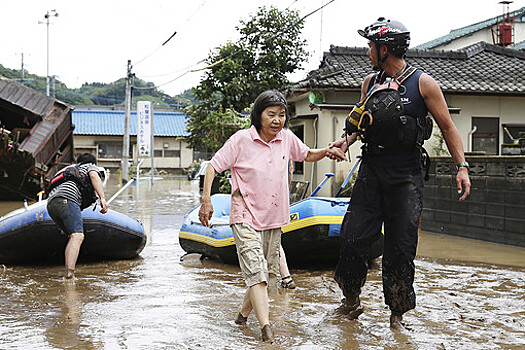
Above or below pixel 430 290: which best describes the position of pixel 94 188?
above

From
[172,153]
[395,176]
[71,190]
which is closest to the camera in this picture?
[395,176]

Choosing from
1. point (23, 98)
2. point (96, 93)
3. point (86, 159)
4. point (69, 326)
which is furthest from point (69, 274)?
point (96, 93)

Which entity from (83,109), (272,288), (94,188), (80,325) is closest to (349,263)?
(272,288)

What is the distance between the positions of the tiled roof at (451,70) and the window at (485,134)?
111cm

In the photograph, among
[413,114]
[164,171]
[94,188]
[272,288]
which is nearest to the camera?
[413,114]

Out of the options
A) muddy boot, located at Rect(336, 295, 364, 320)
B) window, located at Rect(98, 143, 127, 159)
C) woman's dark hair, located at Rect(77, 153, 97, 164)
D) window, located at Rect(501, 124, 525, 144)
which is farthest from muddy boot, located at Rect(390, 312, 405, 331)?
window, located at Rect(98, 143, 127, 159)

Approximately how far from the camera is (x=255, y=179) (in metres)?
4.96

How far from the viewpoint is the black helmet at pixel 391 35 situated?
488 cm

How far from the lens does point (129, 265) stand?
8.59 m

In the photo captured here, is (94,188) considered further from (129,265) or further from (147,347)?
(147,347)

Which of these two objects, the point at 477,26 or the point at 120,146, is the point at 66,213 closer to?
the point at 477,26

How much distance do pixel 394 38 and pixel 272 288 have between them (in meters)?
2.24

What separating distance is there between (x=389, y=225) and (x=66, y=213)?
4.29 metres

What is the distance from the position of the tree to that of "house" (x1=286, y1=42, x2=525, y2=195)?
29.1 feet
